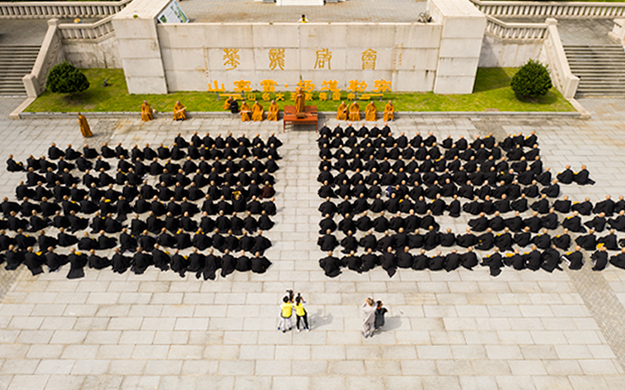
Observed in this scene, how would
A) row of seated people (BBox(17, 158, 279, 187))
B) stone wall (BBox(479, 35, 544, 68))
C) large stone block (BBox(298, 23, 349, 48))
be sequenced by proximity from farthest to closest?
stone wall (BBox(479, 35, 544, 68))
large stone block (BBox(298, 23, 349, 48))
row of seated people (BBox(17, 158, 279, 187))

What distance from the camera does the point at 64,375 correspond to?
1226cm

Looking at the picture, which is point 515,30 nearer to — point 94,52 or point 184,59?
point 184,59

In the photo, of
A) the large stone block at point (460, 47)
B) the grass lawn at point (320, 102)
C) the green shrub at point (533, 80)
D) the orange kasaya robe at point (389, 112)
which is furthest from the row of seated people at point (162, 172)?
the green shrub at point (533, 80)

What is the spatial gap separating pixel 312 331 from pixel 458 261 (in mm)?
5712

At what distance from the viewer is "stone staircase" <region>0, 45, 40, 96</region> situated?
26.7 meters

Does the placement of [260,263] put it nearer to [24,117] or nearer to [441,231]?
[441,231]

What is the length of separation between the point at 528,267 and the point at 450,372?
542cm

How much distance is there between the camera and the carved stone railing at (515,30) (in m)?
27.5

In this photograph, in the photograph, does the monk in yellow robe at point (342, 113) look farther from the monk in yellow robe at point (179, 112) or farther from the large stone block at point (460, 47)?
the monk in yellow robe at point (179, 112)

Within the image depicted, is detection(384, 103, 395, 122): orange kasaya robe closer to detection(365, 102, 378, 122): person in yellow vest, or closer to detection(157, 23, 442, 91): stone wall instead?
detection(365, 102, 378, 122): person in yellow vest

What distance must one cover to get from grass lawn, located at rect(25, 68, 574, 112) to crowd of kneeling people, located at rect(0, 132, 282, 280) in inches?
181

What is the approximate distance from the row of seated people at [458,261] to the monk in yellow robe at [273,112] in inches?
433

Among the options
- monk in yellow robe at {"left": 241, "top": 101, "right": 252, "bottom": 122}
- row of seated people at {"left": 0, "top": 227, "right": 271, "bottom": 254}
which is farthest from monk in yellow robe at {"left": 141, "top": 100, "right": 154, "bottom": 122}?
row of seated people at {"left": 0, "top": 227, "right": 271, "bottom": 254}

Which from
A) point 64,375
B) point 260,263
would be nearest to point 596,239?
point 260,263
